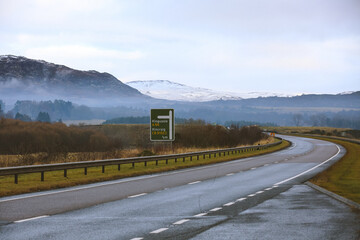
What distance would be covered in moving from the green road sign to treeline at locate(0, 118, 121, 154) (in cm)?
2398

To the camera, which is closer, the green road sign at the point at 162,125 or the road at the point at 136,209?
the road at the point at 136,209

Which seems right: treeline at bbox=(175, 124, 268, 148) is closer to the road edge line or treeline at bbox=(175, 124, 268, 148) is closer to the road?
the road

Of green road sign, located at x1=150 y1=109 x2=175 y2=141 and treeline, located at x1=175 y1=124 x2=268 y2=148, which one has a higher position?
green road sign, located at x1=150 y1=109 x2=175 y2=141

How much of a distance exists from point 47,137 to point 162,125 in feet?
116

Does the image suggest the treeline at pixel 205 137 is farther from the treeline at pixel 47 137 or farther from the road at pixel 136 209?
the road at pixel 136 209

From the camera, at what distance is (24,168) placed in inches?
784

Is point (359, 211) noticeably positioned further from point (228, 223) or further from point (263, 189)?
point (263, 189)

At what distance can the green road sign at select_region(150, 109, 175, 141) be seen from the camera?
132 ft

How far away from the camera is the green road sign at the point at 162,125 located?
132ft

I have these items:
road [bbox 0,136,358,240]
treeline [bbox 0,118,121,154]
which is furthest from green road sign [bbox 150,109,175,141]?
treeline [bbox 0,118,121,154]

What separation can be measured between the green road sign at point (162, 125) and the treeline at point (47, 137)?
78.7 feet

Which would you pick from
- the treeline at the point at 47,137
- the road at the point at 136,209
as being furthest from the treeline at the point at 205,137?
the road at the point at 136,209

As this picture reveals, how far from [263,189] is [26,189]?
7.73m

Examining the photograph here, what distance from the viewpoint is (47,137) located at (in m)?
71.9
